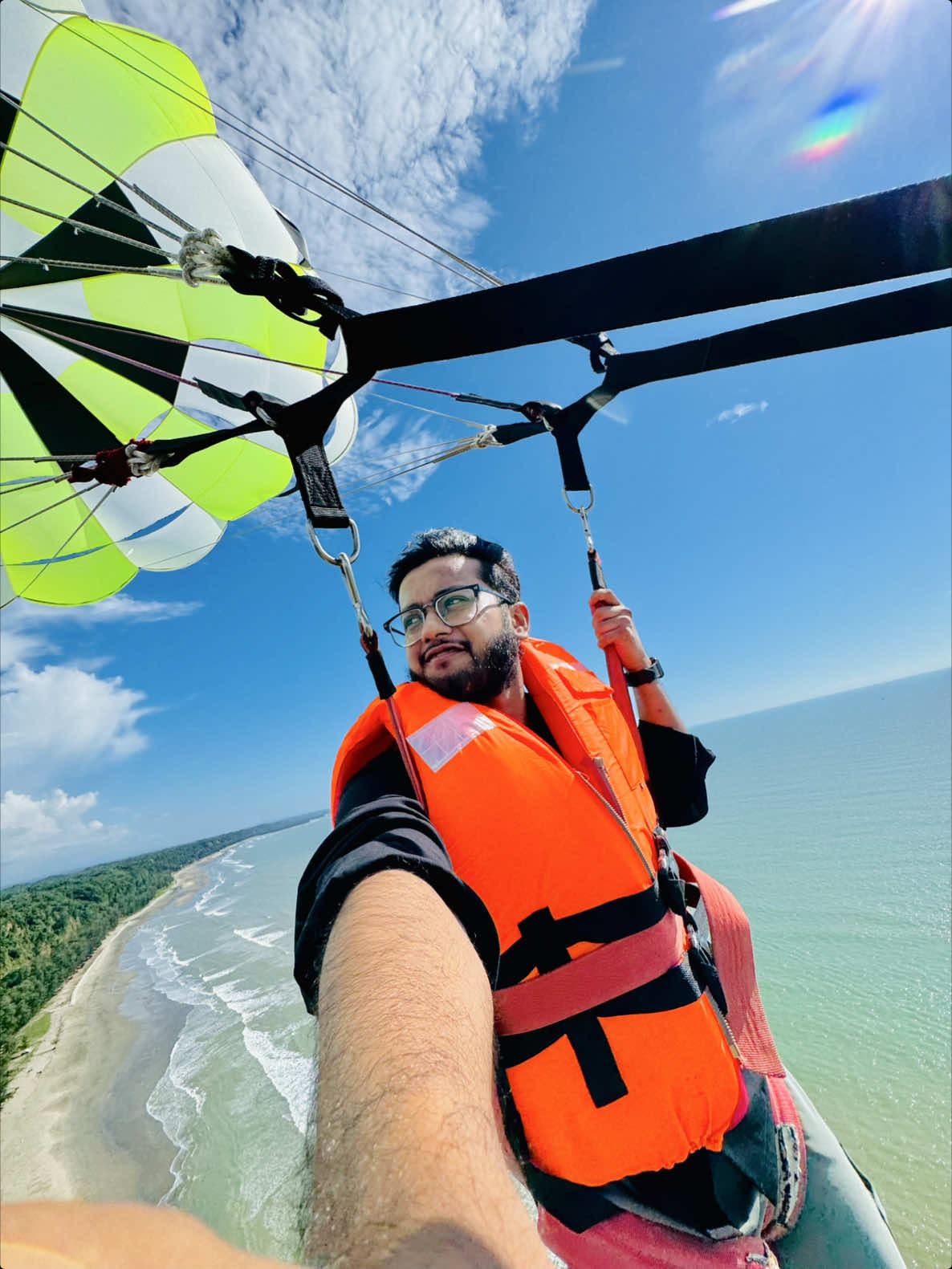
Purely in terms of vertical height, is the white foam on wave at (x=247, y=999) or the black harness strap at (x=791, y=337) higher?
the black harness strap at (x=791, y=337)

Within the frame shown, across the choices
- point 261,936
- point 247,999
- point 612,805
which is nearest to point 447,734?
point 612,805

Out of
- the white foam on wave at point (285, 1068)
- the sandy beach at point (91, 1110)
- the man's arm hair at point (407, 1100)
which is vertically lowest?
the sandy beach at point (91, 1110)

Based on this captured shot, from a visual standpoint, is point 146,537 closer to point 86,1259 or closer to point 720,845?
point 86,1259

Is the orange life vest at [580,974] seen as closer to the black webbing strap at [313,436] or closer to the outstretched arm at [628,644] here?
the black webbing strap at [313,436]

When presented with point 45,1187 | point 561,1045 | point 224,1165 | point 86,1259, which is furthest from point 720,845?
point 86,1259

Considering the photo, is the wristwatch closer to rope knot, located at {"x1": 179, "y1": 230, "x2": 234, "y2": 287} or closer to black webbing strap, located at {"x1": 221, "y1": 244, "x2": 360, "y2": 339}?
black webbing strap, located at {"x1": 221, "y1": 244, "x2": 360, "y2": 339}

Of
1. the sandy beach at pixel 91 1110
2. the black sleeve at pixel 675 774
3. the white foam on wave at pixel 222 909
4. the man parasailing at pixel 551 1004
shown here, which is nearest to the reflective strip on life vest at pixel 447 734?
the man parasailing at pixel 551 1004
